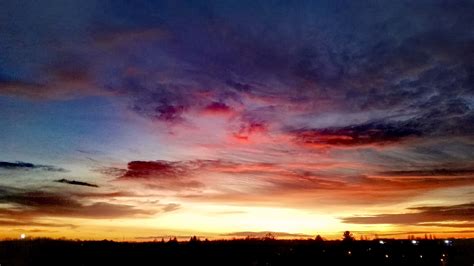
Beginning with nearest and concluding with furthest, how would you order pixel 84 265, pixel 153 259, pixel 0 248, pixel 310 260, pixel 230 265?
1. pixel 84 265
2. pixel 230 265
3. pixel 310 260
4. pixel 153 259
5. pixel 0 248

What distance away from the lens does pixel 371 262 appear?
4205 inches

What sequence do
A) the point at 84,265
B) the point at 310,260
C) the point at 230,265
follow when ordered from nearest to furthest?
1. the point at 84,265
2. the point at 230,265
3. the point at 310,260

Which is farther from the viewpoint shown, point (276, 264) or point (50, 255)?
point (50, 255)

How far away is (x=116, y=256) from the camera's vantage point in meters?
122

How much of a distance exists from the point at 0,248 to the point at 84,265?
45.3 metres

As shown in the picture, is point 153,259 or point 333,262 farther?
point 153,259

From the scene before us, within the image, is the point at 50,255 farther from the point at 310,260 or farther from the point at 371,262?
the point at 371,262

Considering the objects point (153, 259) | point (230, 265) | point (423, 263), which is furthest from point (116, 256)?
point (423, 263)

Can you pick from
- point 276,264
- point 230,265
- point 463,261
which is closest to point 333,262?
point 276,264

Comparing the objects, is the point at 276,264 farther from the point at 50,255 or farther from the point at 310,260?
the point at 50,255

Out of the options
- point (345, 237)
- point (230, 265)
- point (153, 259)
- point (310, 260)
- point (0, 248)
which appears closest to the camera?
point (230, 265)

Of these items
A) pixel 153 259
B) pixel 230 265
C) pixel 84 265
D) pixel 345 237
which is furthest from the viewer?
pixel 345 237

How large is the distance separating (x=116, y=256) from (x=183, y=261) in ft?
56.6

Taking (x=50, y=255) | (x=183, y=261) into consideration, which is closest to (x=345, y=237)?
(x=183, y=261)
